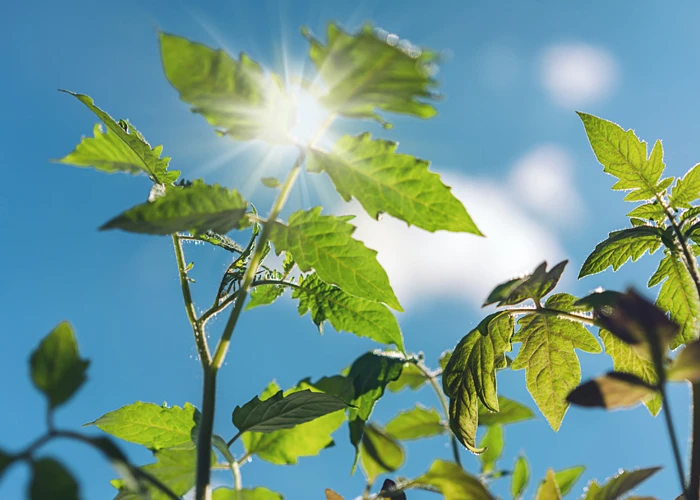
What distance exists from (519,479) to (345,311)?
26.3 inches

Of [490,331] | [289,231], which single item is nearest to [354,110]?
[289,231]

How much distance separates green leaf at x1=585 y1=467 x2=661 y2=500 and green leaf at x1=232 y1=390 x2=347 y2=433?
1.48 feet

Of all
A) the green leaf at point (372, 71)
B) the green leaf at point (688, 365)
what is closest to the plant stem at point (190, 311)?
the green leaf at point (372, 71)

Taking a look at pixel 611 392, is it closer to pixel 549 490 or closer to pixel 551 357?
pixel 549 490

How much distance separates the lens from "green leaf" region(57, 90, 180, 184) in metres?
1.18

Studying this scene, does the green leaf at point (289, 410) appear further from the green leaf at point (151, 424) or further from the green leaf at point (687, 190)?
the green leaf at point (687, 190)

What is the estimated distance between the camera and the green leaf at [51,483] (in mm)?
609

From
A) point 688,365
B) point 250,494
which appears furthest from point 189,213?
point 688,365

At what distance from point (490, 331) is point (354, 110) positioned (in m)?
0.65

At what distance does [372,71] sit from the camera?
860mm

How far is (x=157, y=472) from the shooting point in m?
1.15

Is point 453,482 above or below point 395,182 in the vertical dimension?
below

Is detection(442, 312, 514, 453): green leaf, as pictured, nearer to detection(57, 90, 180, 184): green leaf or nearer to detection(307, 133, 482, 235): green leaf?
detection(307, 133, 482, 235): green leaf

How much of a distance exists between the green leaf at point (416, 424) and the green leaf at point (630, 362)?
0.72 meters
